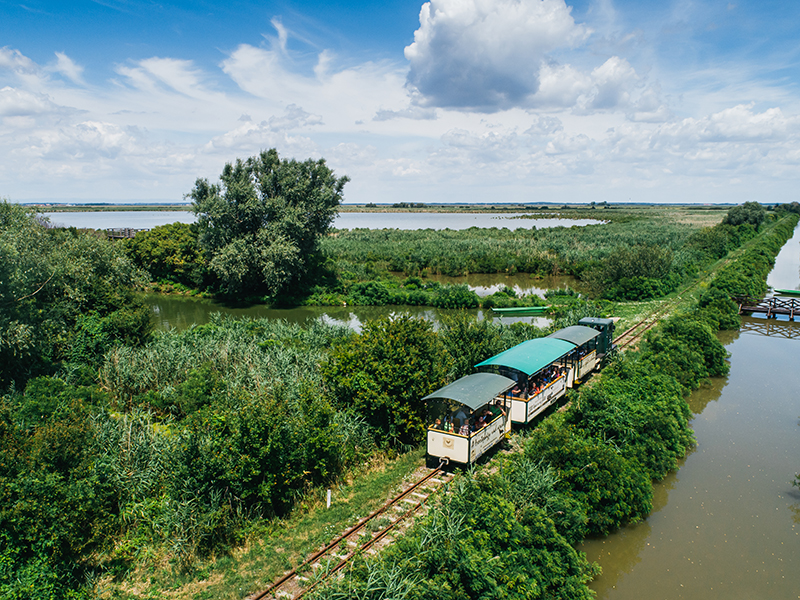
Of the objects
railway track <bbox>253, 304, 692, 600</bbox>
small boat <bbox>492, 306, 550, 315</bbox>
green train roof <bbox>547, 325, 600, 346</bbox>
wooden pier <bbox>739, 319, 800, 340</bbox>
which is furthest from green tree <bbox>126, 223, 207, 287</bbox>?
wooden pier <bbox>739, 319, 800, 340</bbox>

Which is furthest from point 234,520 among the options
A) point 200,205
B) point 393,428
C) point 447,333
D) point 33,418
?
point 200,205

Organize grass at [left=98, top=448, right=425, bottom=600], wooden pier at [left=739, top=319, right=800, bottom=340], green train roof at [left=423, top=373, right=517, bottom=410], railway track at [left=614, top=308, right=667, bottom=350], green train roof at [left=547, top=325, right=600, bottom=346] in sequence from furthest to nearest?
wooden pier at [left=739, top=319, right=800, bottom=340] → railway track at [left=614, top=308, right=667, bottom=350] → green train roof at [left=547, top=325, right=600, bottom=346] → green train roof at [left=423, top=373, right=517, bottom=410] → grass at [left=98, top=448, right=425, bottom=600]

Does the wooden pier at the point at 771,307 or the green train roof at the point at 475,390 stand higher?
the green train roof at the point at 475,390

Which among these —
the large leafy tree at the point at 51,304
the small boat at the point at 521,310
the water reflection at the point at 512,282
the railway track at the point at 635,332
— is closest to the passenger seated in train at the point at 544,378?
the railway track at the point at 635,332

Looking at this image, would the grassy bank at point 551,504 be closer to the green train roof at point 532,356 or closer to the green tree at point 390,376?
the green train roof at point 532,356

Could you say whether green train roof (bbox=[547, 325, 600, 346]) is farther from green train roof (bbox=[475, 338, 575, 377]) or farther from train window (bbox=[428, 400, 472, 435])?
train window (bbox=[428, 400, 472, 435])

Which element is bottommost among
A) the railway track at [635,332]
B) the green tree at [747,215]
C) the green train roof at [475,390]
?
the railway track at [635,332]

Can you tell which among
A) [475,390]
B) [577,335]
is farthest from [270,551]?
[577,335]
